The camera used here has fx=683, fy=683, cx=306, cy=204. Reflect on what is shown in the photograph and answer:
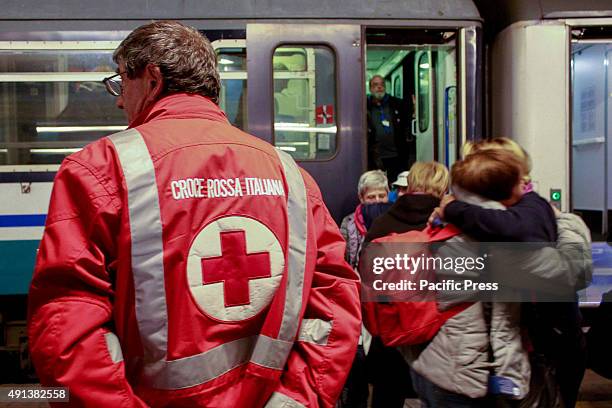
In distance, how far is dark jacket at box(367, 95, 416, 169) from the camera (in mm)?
6812

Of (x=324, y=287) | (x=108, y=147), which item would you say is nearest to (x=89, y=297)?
(x=108, y=147)

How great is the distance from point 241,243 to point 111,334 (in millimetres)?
335

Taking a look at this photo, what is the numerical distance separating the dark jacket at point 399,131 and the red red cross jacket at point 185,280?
517cm

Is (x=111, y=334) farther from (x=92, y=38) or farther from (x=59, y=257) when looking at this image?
(x=92, y=38)

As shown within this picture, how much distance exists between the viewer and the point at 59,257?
1.37 meters

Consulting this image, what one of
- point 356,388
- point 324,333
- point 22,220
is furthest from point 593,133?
point 324,333

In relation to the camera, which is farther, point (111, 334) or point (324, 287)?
point (324, 287)

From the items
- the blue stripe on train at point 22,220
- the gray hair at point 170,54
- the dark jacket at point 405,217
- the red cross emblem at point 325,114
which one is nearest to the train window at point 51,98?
the blue stripe on train at point 22,220

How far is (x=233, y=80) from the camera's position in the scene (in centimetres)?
488

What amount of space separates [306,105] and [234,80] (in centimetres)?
55

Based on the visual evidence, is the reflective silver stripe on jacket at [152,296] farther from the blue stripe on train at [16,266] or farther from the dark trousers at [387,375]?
the blue stripe on train at [16,266]

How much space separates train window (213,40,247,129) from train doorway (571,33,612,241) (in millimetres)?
4344

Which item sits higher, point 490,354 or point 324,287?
point 324,287

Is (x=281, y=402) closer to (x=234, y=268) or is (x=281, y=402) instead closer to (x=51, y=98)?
(x=234, y=268)
